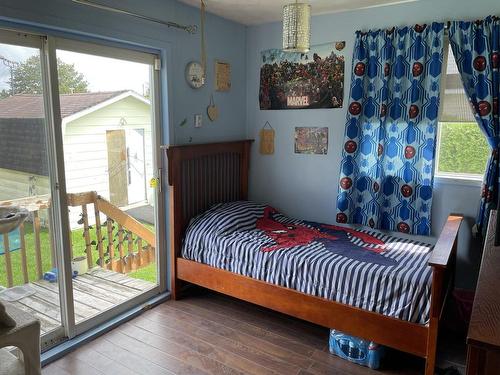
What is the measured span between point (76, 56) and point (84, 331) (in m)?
1.88

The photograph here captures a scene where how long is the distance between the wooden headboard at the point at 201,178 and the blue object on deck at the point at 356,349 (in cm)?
143

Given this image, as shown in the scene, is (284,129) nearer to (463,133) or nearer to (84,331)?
(463,133)

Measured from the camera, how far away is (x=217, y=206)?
3.39 m

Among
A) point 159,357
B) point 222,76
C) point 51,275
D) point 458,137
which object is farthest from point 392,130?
point 51,275

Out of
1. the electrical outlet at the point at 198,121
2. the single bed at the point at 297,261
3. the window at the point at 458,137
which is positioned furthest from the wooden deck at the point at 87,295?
the window at the point at 458,137

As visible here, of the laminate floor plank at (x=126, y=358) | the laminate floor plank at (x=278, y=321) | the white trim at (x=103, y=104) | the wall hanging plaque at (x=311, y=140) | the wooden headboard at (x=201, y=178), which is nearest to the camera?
the laminate floor plank at (x=126, y=358)

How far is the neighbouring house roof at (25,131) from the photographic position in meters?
2.15

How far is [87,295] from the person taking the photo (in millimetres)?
2920

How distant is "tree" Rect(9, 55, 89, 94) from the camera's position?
2.17 m

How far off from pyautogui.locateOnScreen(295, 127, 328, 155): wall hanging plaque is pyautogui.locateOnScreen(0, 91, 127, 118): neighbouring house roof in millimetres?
1757

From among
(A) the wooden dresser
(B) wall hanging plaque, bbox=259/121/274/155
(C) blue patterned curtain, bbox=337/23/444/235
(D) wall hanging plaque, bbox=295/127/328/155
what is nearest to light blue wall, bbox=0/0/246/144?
(B) wall hanging plaque, bbox=259/121/274/155

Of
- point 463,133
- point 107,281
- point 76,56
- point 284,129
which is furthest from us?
point 284,129

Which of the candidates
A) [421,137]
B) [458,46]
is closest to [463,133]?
[421,137]

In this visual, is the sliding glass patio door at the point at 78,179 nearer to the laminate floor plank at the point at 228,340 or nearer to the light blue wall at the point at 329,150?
the laminate floor plank at the point at 228,340
